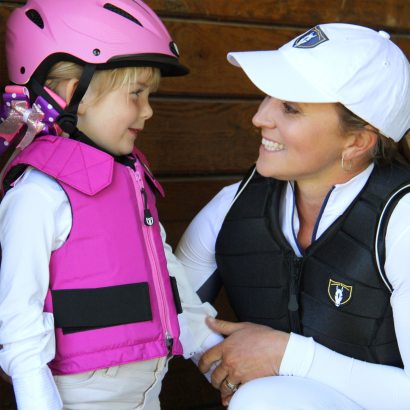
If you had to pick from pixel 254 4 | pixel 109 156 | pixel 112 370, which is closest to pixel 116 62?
pixel 109 156

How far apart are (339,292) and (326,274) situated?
0.22 feet

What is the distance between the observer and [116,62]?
2434 millimetres

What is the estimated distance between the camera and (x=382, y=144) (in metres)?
2.62

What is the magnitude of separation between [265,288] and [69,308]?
0.74 m

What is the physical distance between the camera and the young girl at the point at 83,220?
217cm

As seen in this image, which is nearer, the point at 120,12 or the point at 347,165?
the point at 120,12

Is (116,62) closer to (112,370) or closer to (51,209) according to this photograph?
(51,209)

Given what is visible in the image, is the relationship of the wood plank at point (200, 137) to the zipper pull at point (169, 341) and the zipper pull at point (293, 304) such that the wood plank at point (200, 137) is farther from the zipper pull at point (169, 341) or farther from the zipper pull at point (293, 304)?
the zipper pull at point (169, 341)

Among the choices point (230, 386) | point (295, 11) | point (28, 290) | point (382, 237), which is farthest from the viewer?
point (295, 11)

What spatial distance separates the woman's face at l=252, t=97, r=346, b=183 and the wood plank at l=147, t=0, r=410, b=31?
82 cm

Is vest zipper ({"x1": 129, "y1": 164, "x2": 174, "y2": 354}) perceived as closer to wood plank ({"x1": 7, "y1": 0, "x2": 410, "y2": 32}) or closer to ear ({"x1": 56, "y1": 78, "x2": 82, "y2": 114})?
ear ({"x1": 56, "y1": 78, "x2": 82, "y2": 114})

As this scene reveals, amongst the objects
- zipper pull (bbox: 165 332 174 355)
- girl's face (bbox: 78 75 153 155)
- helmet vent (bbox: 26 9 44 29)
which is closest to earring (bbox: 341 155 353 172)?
girl's face (bbox: 78 75 153 155)

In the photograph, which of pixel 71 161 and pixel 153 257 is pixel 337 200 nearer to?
pixel 153 257

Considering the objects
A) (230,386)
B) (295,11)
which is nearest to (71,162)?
(230,386)
